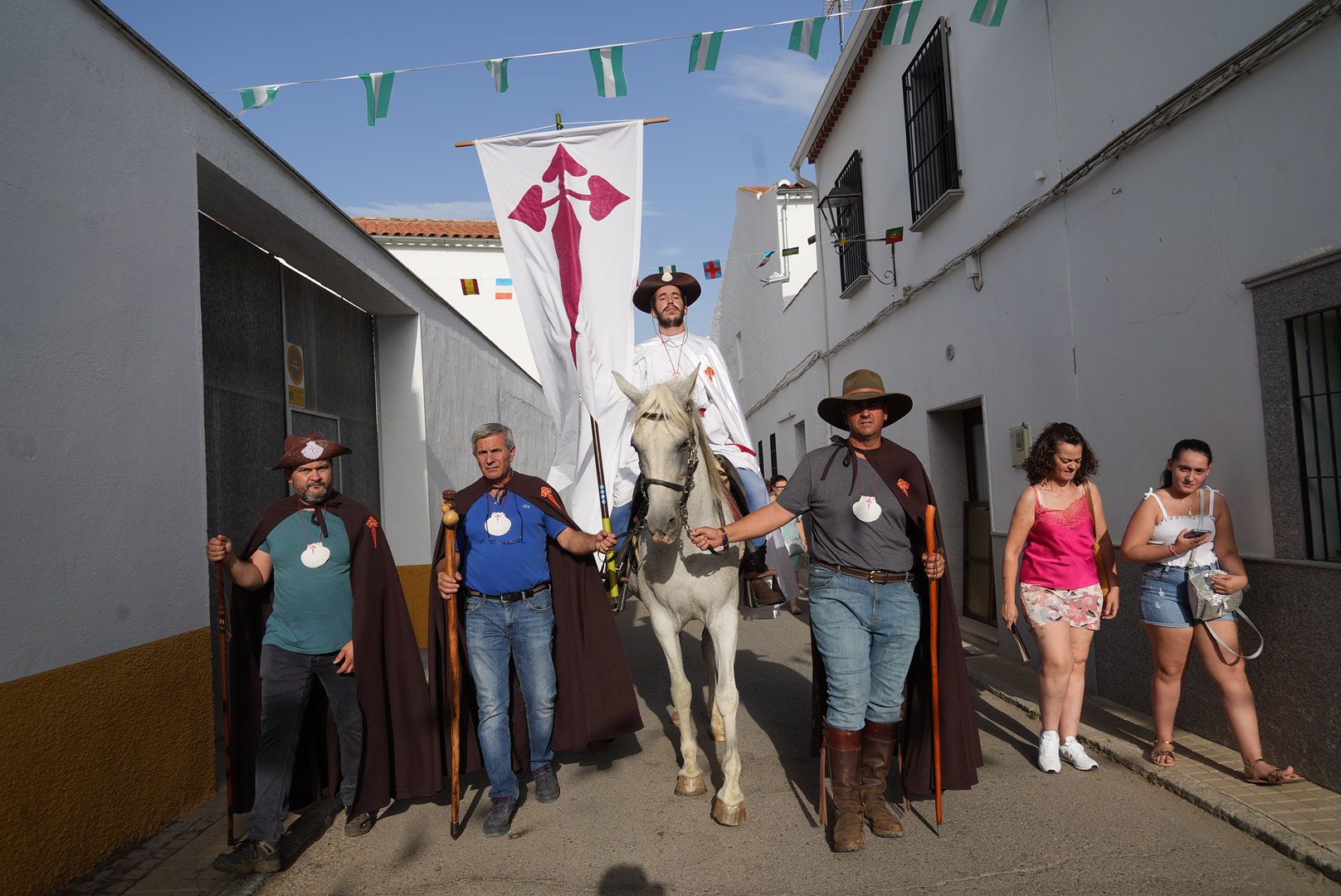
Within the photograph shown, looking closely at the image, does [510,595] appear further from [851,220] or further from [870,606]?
[851,220]

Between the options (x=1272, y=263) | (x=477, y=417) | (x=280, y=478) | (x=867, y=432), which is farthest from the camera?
(x=477, y=417)

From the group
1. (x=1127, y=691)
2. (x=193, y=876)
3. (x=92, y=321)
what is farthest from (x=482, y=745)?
(x=1127, y=691)

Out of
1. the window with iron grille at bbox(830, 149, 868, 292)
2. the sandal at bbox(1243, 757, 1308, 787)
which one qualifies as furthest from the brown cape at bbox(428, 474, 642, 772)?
the window with iron grille at bbox(830, 149, 868, 292)

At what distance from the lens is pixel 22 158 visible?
12.9ft

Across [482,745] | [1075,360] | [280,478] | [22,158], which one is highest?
[22,158]

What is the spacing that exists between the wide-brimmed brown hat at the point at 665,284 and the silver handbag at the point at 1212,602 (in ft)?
11.3

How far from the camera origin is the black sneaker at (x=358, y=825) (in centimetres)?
457

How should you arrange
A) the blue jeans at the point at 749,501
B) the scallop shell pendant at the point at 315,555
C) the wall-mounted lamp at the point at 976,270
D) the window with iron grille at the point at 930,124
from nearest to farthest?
the scallop shell pendant at the point at 315,555
the blue jeans at the point at 749,501
the wall-mounted lamp at the point at 976,270
the window with iron grille at the point at 930,124

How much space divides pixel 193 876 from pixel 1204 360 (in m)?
5.87

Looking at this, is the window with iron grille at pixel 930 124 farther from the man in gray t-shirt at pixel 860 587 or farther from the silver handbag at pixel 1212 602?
the man in gray t-shirt at pixel 860 587

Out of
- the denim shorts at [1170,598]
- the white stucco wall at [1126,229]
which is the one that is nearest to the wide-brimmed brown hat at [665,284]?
the white stucco wall at [1126,229]

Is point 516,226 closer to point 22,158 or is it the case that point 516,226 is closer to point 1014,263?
point 22,158

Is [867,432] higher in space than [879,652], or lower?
higher

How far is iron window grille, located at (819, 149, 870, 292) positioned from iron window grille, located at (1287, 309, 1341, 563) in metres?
7.39
